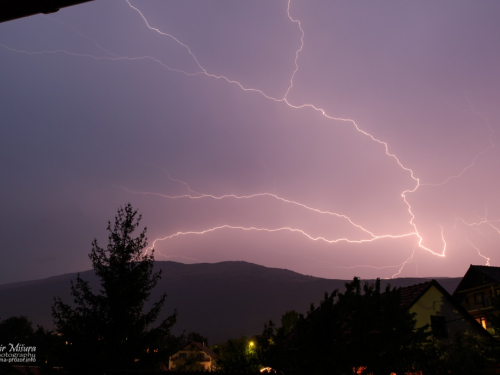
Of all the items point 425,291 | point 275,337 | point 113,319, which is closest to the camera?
point 275,337

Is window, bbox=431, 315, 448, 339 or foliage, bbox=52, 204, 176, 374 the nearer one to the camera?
foliage, bbox=52, 204, 176, 374

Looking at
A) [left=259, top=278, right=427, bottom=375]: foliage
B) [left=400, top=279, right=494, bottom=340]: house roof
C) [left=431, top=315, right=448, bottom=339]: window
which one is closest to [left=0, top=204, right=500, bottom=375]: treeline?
[left=259, top=278, right=427, bottom=375]: foliage

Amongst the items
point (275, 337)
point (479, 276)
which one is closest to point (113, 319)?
point (275, 337)

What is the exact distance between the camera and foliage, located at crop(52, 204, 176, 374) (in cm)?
1201

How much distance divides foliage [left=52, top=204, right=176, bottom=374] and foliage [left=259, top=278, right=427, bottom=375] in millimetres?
6359

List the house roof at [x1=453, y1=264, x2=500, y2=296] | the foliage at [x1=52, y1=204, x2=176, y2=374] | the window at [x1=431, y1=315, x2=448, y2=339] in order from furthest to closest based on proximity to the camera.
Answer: the house roof at [x1=453, y1=264, x2=500, y2=296] → the window at [x1=431, y1=315, x2=448, y2=339] → the foliage at [x1=52, y1=204, x2=176, y2=374]

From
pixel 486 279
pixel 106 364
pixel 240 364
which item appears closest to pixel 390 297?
pixel 240 364

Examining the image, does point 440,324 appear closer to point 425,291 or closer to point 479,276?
point 425,291

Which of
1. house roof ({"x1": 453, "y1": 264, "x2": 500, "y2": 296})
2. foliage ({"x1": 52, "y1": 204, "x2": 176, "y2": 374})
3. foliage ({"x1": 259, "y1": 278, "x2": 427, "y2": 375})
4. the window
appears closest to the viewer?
foliage ({"x1": 259, "y1": 278, "x2": 427, "y2": 375})

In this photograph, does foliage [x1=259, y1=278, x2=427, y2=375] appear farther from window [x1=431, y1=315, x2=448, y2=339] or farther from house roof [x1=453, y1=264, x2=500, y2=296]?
house roof [x1=453, y1=264, x2=500, y2=296]

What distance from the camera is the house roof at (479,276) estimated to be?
31.9m

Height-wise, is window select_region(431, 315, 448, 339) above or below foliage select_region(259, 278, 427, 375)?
below

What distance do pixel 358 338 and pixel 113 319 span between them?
818 centimetres

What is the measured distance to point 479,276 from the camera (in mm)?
33500
